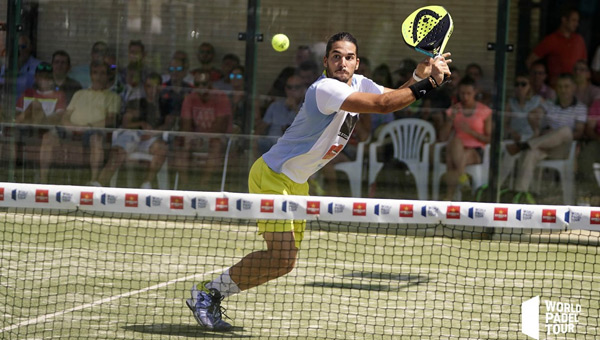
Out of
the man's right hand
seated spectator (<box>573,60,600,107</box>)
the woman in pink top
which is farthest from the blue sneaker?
seated spectator (<box>573,60,600,107</box>)

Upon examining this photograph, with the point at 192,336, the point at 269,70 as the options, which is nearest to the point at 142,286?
the point at 192,336

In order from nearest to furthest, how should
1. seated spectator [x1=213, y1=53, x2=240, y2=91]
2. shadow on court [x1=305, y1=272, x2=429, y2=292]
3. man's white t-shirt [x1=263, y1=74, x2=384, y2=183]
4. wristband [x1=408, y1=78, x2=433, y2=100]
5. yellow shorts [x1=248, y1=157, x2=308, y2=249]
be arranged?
wristband [x1=408, y1=78, x2=433, y2=100] → man's white t-shirt [x1=263, y1=74, x2=384, y2=183] → yellow shorts [x1=248, y1=157, x2=308, y2=249] → shadow on court [x1=305, y1=272, x2=429, y2=292] → seated spectator [x1=213, y1=53, x2=240, y2=91]

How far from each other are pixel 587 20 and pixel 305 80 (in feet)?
11.0

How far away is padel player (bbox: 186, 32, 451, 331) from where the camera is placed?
5754 mm

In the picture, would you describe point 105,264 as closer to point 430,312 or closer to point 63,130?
point 430,312

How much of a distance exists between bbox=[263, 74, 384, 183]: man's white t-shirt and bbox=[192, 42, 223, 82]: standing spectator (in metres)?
5.57

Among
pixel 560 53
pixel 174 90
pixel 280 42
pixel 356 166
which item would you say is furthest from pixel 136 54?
pixel 560 53

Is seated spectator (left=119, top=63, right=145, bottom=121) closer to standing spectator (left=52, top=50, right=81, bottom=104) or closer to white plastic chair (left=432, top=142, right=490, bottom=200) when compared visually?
standing spectator (left=52, top=50, right=81, bottom=104)

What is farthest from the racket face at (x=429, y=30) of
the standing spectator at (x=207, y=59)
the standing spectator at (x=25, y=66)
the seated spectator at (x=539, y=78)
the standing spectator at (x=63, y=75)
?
the standing spectator at (x=25, y=66)

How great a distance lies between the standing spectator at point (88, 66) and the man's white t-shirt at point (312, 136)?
19.9 ft

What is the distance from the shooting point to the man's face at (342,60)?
580 centimetres

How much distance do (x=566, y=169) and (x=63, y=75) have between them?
606cm

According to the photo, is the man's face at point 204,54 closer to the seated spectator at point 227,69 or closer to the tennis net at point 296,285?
the seated spectator at point 227,69

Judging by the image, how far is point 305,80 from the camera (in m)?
11.5
